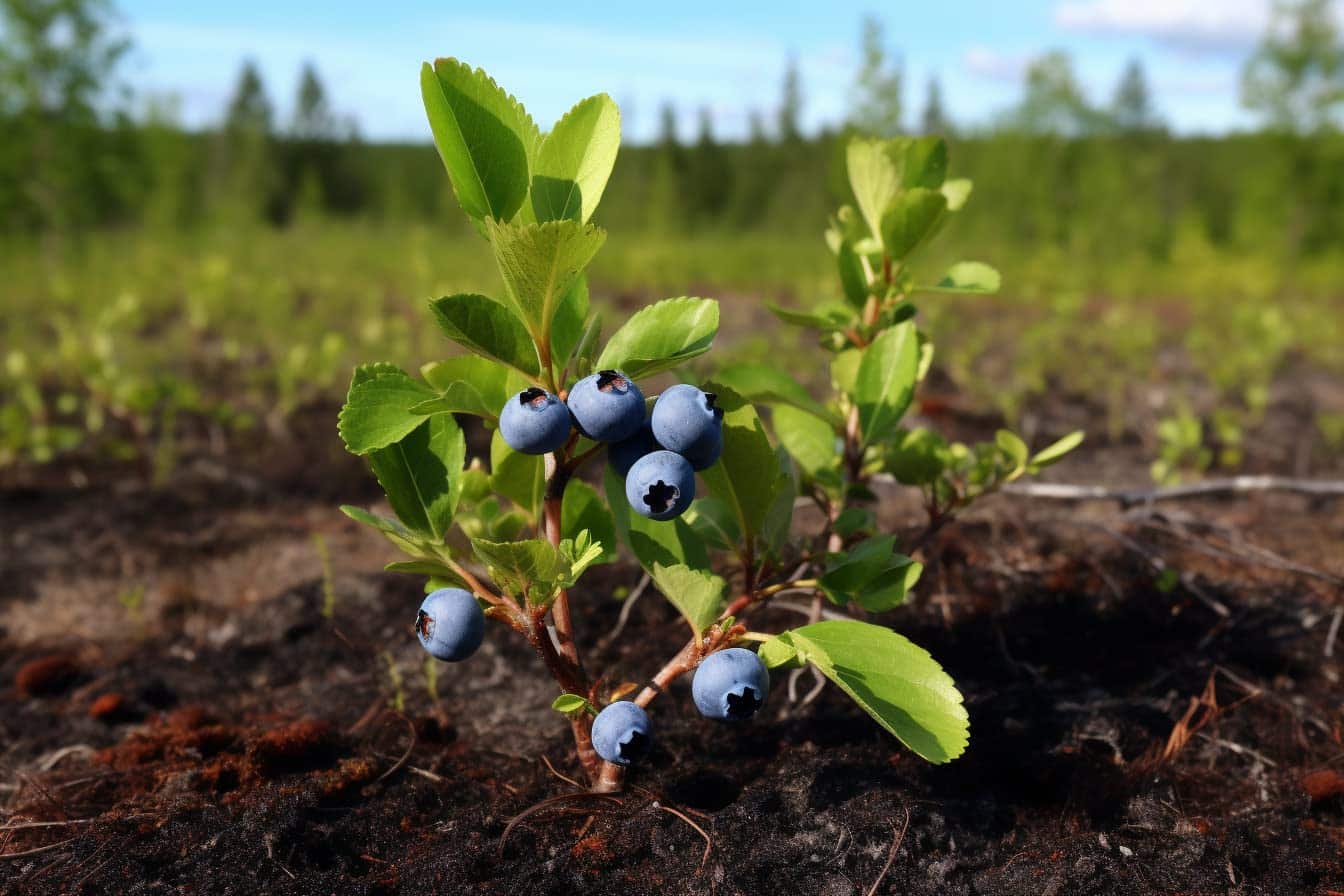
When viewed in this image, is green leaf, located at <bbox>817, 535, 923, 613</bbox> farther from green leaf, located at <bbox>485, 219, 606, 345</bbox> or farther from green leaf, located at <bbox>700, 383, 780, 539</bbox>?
green leaf, located at <bbox>485, 219, 606, 345</bbox>

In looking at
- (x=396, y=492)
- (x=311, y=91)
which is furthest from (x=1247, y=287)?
(x=311, y=91)

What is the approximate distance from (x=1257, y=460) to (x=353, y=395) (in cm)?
437

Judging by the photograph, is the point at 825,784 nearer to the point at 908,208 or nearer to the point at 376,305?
the point at 908,208

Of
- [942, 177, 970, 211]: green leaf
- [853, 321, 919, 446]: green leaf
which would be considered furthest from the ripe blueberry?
[942, 177, 970, 211]: green leaf

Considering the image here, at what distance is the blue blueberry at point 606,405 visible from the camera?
105 cm

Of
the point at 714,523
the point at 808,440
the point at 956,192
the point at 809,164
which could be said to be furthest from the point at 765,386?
the point at 809,164

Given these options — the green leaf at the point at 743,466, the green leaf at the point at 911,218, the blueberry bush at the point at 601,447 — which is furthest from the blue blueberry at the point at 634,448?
the green leaf at the point at 911,218

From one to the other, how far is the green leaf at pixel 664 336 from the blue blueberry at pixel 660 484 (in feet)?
0.41

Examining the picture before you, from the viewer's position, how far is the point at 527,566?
3.82ft

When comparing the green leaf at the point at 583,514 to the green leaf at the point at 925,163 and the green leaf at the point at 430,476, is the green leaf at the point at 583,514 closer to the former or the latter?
the green leaf at the point at 430,476

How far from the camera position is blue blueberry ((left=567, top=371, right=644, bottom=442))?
1.05 m

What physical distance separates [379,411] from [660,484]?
35cm

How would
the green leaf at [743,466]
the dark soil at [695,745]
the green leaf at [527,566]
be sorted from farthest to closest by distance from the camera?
the dark soil at [695,745]
the green leaf at [743,466]
the green leaf at [527,566]

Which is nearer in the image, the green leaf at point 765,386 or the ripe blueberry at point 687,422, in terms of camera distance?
Answer: the ripe blueberry at point 687,422
